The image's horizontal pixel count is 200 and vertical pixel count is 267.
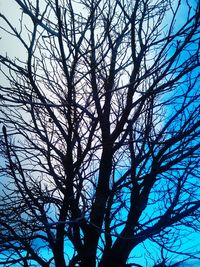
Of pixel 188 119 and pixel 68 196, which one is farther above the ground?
pixel 188 119

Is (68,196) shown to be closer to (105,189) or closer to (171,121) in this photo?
(105,189)

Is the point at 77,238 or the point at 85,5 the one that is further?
the point at 77,238

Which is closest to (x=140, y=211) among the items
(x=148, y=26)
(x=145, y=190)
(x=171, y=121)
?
(x=145, y=190)

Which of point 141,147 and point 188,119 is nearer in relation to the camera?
point 188,119

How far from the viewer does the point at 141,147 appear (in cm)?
501

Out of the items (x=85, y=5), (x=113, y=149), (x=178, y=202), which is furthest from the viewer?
(x=178, y=202)

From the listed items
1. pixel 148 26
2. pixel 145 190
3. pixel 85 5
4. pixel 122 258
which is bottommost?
pixel 122 258

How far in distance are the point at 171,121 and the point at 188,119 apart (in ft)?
0.88

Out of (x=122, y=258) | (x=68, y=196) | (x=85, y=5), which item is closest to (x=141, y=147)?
(x=122, y=258)

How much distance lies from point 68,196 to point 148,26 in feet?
8.20

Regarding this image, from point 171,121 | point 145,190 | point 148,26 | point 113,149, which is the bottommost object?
point 145,190

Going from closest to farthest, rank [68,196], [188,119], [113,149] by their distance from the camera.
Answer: [68,196]
[113,149]
[188,119]

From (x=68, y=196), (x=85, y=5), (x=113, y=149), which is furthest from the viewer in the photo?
(x=113, y=149)

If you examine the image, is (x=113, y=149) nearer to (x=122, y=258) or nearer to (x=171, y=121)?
(x=171, y=121)
